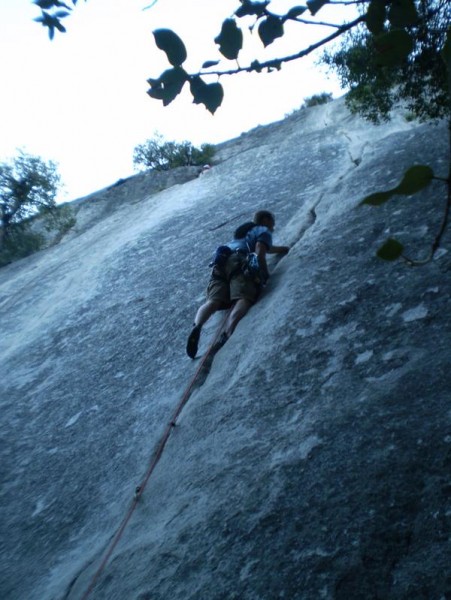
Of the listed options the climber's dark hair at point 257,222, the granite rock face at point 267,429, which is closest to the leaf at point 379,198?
the granite rock face at point 267,429

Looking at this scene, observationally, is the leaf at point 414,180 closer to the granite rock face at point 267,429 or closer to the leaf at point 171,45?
the leaf at point 171,45

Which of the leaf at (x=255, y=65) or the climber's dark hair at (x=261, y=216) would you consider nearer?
the leaf at (x=255, y=65)

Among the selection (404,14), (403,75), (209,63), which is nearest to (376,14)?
(404,14)

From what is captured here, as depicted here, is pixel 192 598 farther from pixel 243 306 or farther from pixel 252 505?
pixel 243 306

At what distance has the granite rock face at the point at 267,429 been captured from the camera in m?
2.12

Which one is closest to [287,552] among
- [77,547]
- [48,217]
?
[77,547]

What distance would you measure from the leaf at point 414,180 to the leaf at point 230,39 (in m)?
0.79

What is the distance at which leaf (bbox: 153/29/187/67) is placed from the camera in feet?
3.91

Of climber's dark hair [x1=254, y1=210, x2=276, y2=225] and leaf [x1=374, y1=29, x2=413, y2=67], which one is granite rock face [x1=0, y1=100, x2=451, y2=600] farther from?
leaf [x1=374, y1=29, x2=413, y2=67]

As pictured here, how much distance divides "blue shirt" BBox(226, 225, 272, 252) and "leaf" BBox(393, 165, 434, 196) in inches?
181

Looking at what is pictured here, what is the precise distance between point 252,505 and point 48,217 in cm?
1976

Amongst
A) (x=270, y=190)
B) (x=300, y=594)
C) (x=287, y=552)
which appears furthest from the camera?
(x=270, y=190)

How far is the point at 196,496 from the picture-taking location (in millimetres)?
2807

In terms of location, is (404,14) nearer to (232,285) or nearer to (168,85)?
(168,85)
